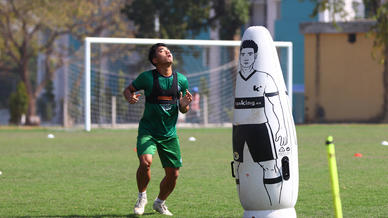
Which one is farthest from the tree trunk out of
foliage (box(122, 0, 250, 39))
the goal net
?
foliage (box(122, 0, 250, 39))

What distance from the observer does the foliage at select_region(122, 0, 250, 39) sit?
36125mm

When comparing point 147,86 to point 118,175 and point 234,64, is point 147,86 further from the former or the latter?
point 234,64

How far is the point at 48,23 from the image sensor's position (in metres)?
36.1

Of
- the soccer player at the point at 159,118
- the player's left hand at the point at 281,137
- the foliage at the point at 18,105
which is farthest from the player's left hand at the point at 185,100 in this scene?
the foliage at the point at 18,105

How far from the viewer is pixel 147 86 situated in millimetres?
8586

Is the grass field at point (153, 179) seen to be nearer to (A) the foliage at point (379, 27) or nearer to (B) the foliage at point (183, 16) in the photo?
(A) the foliage at point (379, 27)

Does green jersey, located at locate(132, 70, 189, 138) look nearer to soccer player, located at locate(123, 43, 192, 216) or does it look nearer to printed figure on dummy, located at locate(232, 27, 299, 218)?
soccer player, located at locate(123, 43, 192, 216)

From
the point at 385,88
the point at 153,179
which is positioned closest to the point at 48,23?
the point at 385,88

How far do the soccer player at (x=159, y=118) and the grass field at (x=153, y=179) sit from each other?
1.21 ft

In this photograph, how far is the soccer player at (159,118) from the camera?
8.53 metres

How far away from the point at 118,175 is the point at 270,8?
33.1 m

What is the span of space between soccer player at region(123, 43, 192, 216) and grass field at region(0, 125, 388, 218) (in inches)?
14.5

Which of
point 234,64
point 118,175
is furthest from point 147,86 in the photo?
point 234,64

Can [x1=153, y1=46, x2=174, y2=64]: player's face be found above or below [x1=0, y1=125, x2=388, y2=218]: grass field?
above
